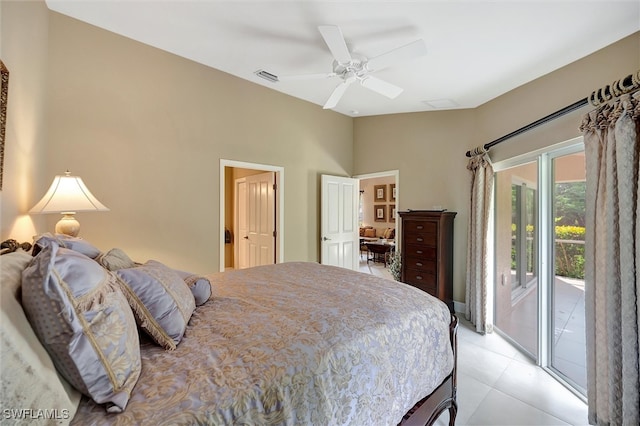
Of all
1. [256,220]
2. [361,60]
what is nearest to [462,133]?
[361,60]

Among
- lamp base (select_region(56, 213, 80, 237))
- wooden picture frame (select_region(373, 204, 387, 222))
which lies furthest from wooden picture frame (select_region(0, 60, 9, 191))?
wooden picture frame (select_region(373, 204, 387, 222))

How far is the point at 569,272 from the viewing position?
2.41m

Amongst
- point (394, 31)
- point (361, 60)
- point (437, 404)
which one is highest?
point (394, 31)

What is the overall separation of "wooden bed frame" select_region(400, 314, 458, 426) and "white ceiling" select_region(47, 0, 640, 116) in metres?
2.21

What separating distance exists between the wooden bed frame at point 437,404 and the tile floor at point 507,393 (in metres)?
0.37

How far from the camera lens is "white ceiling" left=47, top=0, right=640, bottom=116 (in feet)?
6.49

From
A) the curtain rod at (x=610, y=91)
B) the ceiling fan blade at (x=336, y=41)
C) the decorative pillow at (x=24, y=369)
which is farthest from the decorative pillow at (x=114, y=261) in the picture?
the curtain rod at (x=610, y=91)

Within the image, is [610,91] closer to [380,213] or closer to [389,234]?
[389,234]

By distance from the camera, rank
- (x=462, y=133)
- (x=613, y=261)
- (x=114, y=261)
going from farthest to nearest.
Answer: (x=462, y=133)
(x=613, y=261)
(x=114, y=261)

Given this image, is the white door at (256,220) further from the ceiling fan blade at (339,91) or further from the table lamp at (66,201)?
the table lamp at (66,201)

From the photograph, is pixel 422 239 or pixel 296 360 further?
pixel 422 239

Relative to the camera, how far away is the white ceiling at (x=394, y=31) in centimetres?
198

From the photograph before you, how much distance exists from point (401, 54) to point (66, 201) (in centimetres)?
268

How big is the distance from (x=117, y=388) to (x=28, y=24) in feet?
8.02
